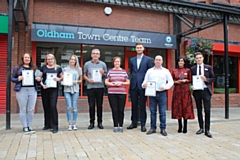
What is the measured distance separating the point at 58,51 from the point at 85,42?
1237 mm

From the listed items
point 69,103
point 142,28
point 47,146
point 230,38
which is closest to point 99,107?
point 69,103

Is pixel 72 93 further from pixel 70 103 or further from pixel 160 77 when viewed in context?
pixel 160 77

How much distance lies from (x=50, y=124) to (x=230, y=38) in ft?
34.1

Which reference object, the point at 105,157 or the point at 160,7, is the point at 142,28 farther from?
the point at 105,157

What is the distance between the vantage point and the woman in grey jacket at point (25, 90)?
5570 millimetres

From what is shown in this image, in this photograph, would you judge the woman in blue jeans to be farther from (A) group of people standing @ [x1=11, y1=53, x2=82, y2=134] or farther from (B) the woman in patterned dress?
(B) the woman in patterned dress

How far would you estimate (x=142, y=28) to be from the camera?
10.6 m

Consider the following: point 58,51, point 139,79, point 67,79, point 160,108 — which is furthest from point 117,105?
point 58,51

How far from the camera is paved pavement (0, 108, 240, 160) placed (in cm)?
414

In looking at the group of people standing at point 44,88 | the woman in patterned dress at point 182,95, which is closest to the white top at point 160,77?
the woman in patterned dress at point 182,95

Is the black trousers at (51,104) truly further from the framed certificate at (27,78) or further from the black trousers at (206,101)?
the black trousers at (206,101)

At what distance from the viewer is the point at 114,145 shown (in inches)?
188

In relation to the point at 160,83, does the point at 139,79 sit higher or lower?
higher

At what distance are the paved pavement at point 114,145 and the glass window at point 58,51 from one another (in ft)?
12.0
